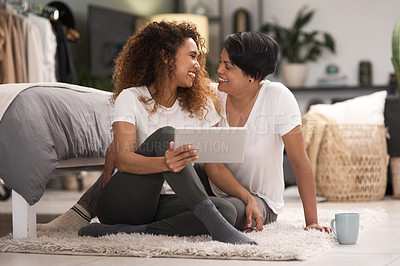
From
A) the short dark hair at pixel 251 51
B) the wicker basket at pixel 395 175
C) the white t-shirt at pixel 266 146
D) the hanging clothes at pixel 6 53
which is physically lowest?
Answer: the wicker basket at pixel 395 175

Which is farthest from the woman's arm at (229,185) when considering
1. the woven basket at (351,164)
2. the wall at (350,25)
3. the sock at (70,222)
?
the wall at (350,25)

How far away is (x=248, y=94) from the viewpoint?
224cm

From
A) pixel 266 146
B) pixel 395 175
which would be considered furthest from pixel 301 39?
pixel 266 146

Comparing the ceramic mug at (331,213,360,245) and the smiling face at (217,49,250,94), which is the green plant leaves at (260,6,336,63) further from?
the ceramic mug at (331,213,360,245)

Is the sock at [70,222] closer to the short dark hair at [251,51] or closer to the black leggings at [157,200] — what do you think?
the black leggings at [157,200]

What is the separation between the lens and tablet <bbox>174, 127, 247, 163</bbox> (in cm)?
174

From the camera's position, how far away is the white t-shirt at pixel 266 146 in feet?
7.22

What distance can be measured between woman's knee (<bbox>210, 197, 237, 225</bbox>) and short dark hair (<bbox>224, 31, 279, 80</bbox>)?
486 millimetres

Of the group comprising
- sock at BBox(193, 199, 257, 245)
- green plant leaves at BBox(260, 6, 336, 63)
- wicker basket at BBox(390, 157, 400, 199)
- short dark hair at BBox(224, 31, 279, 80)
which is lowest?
wicker basket at BBox(390, 157, 400, 199)

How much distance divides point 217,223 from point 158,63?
64 cm

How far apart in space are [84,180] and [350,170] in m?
2.31

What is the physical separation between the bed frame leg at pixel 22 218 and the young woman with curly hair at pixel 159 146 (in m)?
0.18

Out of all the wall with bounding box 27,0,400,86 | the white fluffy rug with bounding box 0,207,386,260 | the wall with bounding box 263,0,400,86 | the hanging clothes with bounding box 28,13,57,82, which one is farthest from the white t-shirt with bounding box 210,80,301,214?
the wall with bounding box 263,0,400,86

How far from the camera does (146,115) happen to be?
208 cm
